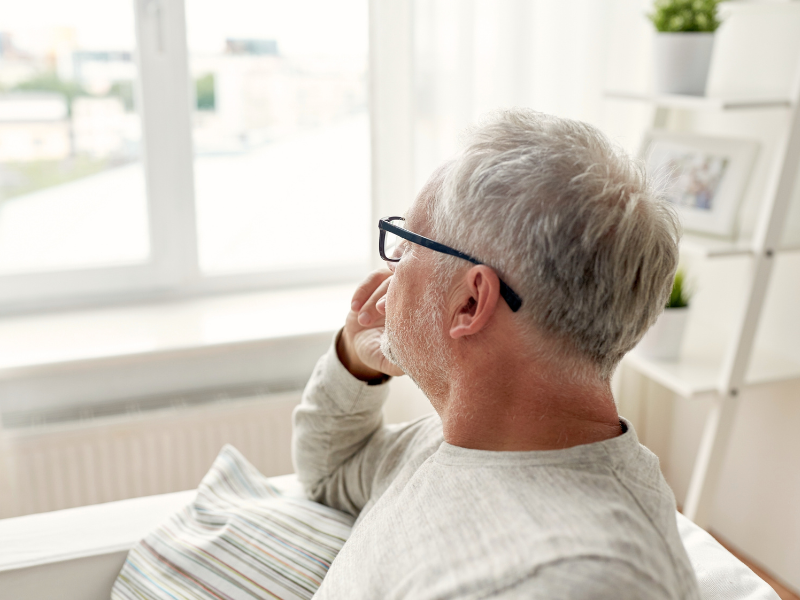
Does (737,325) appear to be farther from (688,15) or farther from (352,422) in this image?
(352,422)

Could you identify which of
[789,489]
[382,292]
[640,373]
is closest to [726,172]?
[640,373]

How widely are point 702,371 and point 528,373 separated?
4.31 feet

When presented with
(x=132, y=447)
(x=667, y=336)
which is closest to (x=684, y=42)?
(x=667, y=336)

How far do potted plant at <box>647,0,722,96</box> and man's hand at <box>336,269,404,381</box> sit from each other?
3.60 ft

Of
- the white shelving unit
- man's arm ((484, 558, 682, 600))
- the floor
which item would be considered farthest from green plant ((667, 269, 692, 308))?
man's arm ((484, 558, 682, 600))

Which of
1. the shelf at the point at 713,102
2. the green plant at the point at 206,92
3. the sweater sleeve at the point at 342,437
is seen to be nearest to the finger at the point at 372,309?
Result: the sweater sleeve at the point at 342,437

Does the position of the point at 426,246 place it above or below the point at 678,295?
above

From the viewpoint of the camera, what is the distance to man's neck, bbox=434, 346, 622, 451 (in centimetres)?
89

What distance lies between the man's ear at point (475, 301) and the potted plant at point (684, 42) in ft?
4.28

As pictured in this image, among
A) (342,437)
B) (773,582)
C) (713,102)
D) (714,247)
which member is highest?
(713,102)

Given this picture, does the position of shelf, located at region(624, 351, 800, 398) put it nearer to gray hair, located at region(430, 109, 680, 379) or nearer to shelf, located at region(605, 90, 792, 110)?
shelf, located at region(605, 90, 792, 110)

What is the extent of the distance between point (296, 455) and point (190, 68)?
4.33 feet

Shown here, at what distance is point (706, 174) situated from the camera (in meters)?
2.03

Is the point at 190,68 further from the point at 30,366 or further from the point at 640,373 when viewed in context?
the point at 640,373
